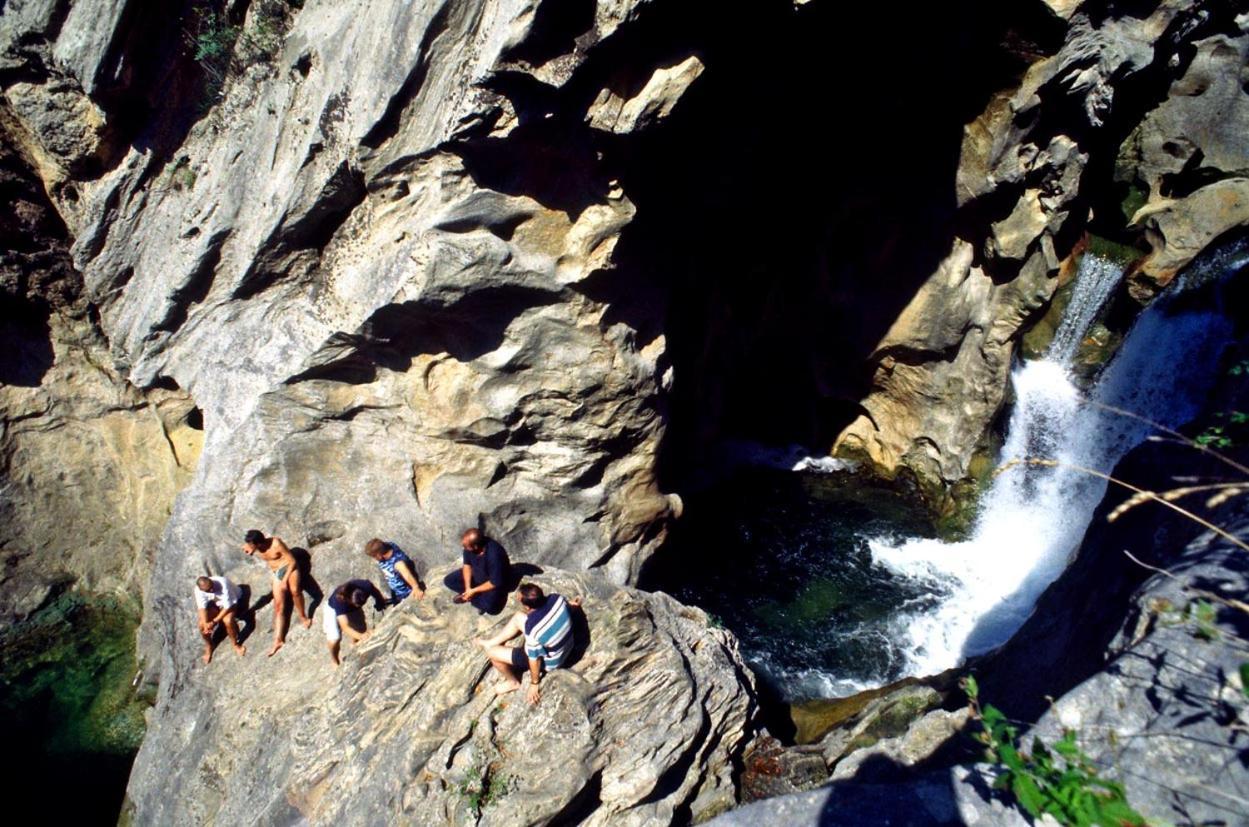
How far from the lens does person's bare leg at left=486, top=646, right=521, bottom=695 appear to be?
6125 millimetres

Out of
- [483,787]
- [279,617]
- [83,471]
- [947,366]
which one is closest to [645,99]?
[483,787]

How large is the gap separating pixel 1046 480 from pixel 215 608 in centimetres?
1144

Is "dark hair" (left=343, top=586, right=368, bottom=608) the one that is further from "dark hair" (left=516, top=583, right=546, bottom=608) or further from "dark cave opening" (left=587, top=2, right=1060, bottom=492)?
"dark cave opening" (left=587, top=2, right=1060, bottom=492)

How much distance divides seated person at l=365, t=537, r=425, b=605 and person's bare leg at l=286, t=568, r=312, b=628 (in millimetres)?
862

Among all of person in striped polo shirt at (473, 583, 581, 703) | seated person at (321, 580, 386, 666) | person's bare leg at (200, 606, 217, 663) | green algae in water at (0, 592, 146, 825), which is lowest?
green algae in water at (0, 592, 146, 825)

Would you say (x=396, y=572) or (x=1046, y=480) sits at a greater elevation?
(x=1046, y=480)

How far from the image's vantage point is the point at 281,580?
7539mm

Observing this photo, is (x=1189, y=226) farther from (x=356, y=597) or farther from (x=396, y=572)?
(x=356, y=597)

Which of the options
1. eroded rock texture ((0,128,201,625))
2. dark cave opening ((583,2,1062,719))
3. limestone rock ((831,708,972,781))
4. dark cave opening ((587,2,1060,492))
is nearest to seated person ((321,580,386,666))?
dark cave opening ((583,2,1062,719))

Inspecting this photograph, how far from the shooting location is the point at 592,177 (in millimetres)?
6914

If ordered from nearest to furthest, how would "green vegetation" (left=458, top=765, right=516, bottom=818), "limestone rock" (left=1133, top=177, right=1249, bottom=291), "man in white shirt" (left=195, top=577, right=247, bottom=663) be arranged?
"green vegetation" (left=458, top=765, right=516, bottom=818)
"man in white shirt" (left=195, top=577, right=247, bottom=663)
"limestone rock" (left=1133, top=177, right=1249, bottom=291)

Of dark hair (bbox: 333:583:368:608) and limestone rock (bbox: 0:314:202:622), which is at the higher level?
dark hair (bbox: 333:583:368:608)

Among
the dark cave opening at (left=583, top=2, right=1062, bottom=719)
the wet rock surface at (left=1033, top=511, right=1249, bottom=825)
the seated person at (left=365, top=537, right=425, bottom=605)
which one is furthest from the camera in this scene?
the dark cave opening at (left=583, top=2, right=1062, bottom=719)

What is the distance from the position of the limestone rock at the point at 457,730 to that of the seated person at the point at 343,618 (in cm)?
17
